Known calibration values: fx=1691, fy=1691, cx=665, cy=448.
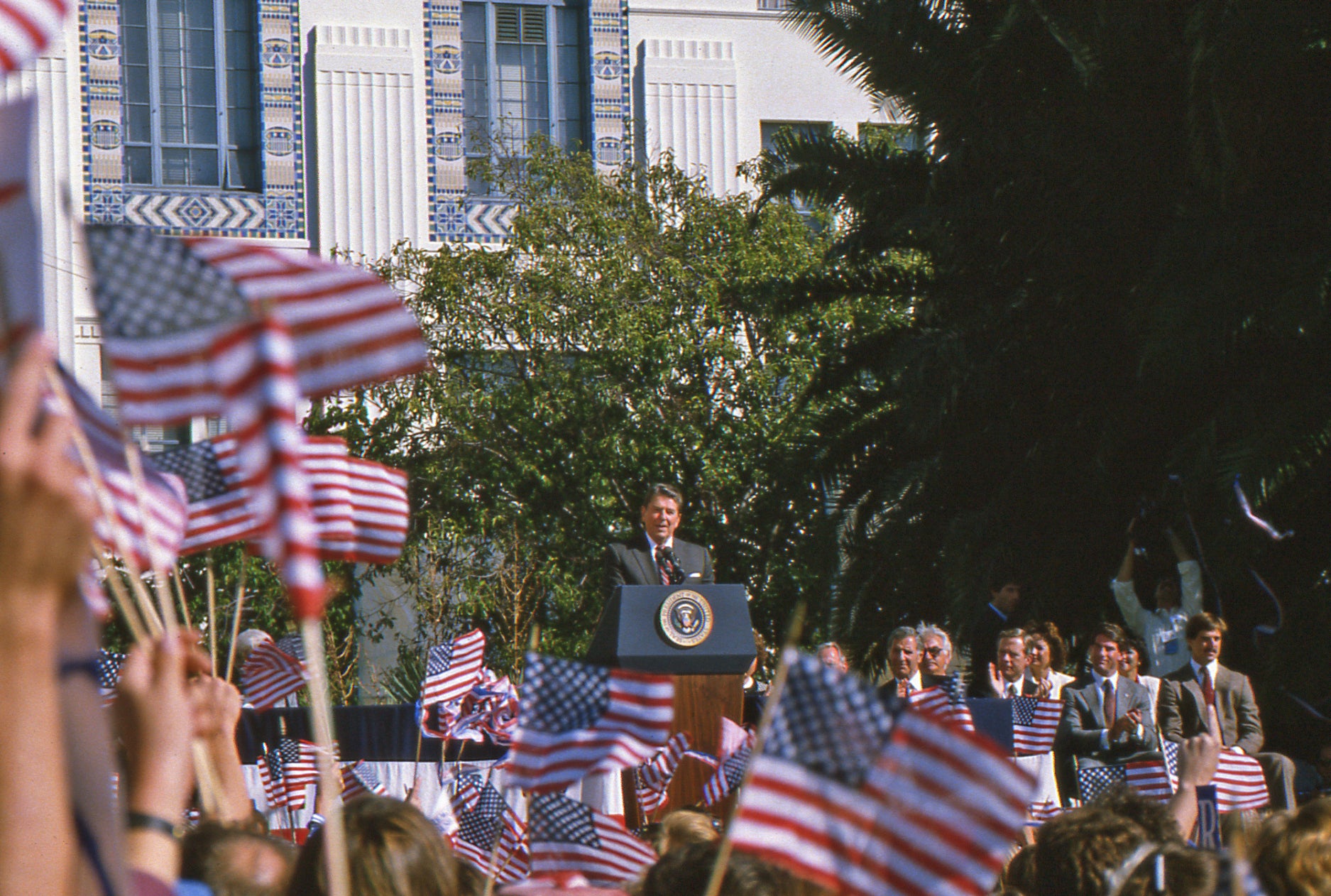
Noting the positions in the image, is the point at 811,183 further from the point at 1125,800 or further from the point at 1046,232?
the point at 1125,800

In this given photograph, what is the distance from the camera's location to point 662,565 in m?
8.30

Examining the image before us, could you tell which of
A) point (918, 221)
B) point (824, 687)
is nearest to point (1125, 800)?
point (824, 687)

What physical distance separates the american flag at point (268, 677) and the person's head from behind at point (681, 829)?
323 centimetres

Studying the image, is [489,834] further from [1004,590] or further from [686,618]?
[1004,590]

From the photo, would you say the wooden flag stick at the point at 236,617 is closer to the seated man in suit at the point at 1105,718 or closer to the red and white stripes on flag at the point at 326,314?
the red and white stripes on flag at the point at 326,314

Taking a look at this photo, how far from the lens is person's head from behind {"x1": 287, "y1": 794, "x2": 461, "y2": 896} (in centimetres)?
251

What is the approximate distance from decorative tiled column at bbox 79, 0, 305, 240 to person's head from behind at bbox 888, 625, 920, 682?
13.0m

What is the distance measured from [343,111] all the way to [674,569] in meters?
13.8

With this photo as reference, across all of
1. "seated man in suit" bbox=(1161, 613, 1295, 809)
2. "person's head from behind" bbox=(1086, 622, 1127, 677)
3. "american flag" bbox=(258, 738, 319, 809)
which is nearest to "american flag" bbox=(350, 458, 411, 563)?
"american flag" bbox=(258, 738, 319, 809)

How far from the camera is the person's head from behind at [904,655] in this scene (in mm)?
8508

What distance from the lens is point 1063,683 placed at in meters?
9.08

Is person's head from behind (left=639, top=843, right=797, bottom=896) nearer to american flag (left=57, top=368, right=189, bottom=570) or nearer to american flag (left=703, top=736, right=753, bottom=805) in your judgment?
american flag (left=57, top=368, right=189, bottom=570)

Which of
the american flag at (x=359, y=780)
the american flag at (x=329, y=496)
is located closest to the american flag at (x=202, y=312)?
the american flag at (x=329, y=496)

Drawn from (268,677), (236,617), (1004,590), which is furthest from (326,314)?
(1004,590)
